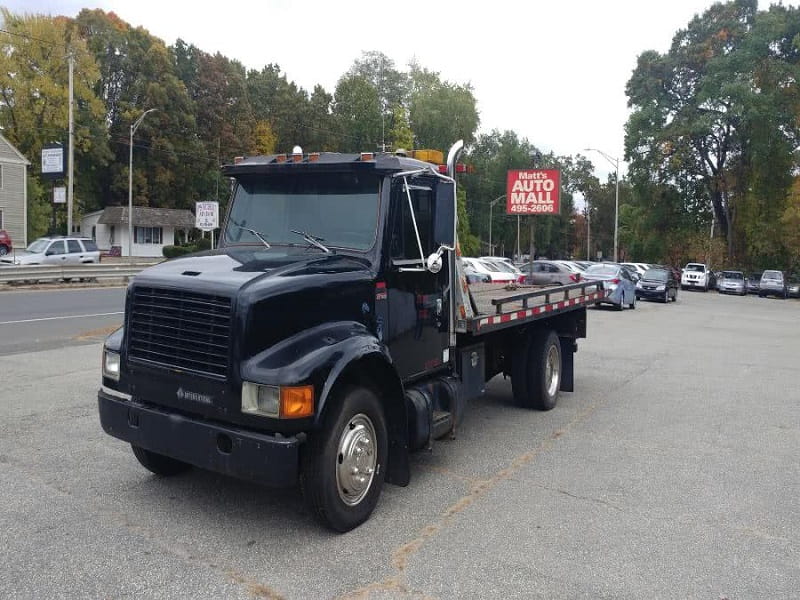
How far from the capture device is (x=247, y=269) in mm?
4629

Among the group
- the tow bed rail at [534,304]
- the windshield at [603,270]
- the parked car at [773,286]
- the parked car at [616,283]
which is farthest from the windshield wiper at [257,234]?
the parked car at [773,286]

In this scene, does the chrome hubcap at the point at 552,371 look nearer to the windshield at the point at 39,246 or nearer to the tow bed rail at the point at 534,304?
the tow bed rail at the point at 534,304

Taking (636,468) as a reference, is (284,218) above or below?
above

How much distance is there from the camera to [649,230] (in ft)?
184

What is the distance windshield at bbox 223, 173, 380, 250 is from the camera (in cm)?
526

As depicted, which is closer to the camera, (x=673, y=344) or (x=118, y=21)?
(x=673, y=344)

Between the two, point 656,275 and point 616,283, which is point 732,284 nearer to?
point 656,275

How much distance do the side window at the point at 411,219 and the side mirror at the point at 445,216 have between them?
88 millimetres

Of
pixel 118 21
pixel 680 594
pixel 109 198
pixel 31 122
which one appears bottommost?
pixel 680 594

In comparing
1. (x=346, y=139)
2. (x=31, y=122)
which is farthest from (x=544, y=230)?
(x=31, y=122)

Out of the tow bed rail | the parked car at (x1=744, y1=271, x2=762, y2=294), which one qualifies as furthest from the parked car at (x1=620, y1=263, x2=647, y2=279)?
the tow bed rail

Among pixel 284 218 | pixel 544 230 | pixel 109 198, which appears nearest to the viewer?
pixel 284 218

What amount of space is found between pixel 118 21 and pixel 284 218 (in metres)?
75.3

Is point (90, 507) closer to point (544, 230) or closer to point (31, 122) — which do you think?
point (31, 122)
